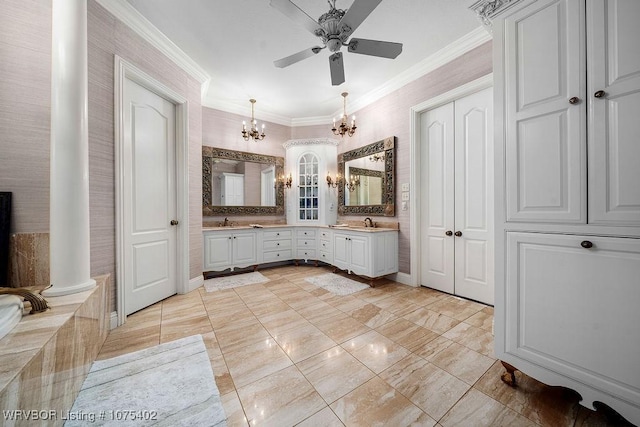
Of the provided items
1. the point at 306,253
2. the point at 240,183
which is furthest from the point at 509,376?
the point at 240,183

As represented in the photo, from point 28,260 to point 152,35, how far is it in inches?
99.7

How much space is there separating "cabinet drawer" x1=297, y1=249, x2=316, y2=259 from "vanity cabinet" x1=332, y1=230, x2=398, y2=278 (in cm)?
87

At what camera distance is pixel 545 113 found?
4.49ft

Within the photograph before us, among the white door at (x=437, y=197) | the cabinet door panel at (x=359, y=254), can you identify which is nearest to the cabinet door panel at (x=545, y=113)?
the white door at (x=437, y=197)

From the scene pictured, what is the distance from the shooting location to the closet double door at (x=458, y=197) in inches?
108

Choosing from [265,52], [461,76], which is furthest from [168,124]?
[461,76]

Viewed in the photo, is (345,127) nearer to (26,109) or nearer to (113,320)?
(26,109)

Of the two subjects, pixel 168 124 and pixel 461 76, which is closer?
pixel 461 76

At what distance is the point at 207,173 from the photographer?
419 centimetres

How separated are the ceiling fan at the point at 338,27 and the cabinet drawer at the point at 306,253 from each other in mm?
3183

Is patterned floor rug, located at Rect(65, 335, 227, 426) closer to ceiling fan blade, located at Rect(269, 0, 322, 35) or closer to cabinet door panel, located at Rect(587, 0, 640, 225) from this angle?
cabinet door panel, located at Rect(587, 0, 640, 225)

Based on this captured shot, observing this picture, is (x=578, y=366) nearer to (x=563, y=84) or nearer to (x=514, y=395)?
(x=514, y=395)

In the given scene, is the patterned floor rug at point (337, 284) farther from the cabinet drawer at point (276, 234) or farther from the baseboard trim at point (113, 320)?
the baseboard trim at point (113, 320)

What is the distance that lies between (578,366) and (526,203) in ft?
3.00
